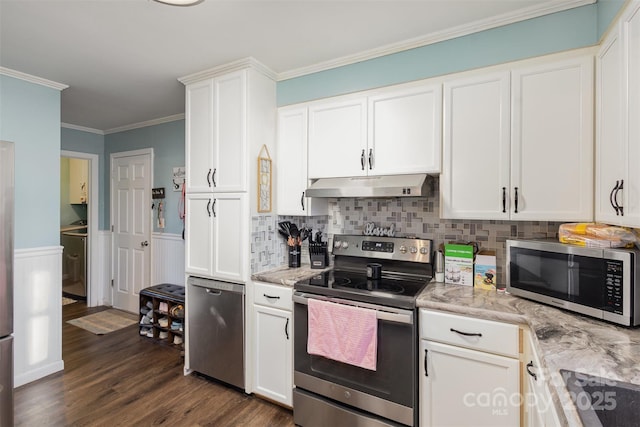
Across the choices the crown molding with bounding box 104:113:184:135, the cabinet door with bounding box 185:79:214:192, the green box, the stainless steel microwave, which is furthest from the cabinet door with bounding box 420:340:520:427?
the crown molding with bounding box 104:113:184:135

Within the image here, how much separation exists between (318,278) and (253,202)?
730 millimetres

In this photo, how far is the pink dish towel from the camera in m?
1.82

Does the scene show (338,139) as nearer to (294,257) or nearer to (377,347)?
(294,257)

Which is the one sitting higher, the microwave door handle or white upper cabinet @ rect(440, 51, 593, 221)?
white upper cabinet @ rect(440, 51, 593, 221)

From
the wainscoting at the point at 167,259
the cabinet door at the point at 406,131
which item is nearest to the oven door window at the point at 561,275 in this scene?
the cabinet door at the point at 406,131

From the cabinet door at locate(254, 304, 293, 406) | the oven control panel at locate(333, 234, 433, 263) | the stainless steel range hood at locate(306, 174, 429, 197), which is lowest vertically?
the cabinet door at locate(254, 304, 293, 406)

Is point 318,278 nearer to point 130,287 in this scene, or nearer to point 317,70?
point 317,70

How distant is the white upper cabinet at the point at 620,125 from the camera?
123cm

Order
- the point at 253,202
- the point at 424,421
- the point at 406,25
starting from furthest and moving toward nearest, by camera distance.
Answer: the point at 253,202
the point at 406,25
the point at 424,421

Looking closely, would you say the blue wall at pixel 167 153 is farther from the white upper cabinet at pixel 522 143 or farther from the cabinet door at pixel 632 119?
the cabinet door at pixel 632 119

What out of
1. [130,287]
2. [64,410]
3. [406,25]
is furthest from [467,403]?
[130,287]

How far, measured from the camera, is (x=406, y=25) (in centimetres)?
195

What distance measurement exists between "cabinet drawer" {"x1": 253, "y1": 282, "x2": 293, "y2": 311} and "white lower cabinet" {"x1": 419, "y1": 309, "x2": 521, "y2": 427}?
2.90 ft

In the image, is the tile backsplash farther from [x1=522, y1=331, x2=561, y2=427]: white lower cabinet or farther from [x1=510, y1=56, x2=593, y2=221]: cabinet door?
[x1=522, y1=331, x2=561, y2=427]: white lower cabinet
